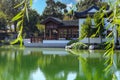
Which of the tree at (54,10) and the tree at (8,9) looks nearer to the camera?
the tree at (8,9)

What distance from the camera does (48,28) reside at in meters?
23.5

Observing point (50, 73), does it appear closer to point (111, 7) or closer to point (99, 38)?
point (111, 7)

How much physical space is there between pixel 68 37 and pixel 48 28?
1.64m

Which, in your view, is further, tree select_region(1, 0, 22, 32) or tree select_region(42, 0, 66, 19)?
tree select_region(42, 0, 66, 19)

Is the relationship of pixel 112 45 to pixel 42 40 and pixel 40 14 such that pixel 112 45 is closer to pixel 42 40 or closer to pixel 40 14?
pixel 42 40

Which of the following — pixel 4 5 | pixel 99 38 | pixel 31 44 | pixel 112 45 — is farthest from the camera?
pixel 4 5

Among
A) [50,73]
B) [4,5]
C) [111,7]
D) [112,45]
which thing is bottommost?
[50,73]

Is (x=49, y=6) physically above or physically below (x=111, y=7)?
above

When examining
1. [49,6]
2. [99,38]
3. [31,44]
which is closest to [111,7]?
[99,38]

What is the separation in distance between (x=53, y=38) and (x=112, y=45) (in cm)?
2213

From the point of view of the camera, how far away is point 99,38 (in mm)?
20312

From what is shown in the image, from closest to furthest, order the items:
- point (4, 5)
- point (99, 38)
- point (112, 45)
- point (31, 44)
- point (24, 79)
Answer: point (112, 45)
point (24, 79)
point (99, 38)
point (31, 44)
point (4, 5)

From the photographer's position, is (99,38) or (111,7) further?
(99,38)

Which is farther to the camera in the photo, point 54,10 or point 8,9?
point 54,10
